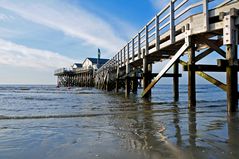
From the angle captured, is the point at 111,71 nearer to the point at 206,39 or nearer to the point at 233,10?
the point at 206,39

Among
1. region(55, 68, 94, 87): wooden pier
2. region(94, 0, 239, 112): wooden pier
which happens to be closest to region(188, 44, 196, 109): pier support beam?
region(94, 0, 239, 112): wooden pier

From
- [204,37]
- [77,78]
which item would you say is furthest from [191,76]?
[77,78]

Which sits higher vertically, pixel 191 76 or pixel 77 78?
pixel 77 78

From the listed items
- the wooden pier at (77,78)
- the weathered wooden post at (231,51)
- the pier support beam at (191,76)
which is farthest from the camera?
the wooden pier at (77,78)

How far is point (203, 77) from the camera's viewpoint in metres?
9.27

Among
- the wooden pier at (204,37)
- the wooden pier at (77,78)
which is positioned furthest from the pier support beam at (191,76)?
the wooden pier at (77,78)

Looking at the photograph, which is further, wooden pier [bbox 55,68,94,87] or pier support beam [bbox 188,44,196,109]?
wooden pier [bbox 55,68,94,87]

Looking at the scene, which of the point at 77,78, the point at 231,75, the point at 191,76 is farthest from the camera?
the point at 77,78

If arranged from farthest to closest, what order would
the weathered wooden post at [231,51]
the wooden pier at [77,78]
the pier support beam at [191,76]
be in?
the wooden pier at [77,78] < the pier support beam at [191,76] < the weathered wooden post at [231,51]

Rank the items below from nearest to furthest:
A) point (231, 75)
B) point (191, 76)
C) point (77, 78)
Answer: point (231, 75)
point (191, 76)
point (77, 78)

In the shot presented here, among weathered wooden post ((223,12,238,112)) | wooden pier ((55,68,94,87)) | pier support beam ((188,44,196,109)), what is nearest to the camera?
weathered wooden post ((223,12,238,112))

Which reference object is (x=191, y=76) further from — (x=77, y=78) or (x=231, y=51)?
(x=77, y=78)

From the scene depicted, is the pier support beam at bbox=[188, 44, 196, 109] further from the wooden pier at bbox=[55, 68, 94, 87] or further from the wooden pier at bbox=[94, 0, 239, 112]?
the wooden pier at bbox=[55, 68, 94, 87]

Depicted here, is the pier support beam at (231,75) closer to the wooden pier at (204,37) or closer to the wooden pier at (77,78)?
the wooden pier at (204,37)
